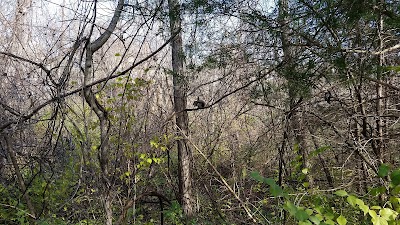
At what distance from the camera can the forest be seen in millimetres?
2574

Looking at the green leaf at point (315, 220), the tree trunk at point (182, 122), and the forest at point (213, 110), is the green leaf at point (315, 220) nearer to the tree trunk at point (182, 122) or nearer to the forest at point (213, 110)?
the forest at point (213, 110)

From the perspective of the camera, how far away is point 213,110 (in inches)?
190

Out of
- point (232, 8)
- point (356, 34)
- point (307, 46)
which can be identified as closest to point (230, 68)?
point (232, 8)

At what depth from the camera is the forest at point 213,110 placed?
2.57 metres

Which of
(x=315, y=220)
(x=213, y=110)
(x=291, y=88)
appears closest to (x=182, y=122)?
(x=213, y=110)

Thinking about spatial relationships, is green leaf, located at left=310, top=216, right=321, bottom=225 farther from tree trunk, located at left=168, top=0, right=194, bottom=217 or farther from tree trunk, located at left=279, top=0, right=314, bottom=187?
tree trunk, located at left=168, top=0, right=194, bottom=217

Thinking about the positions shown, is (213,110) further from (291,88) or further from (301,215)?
(301,215)

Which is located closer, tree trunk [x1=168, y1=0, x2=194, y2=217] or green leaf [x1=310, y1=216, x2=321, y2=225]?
green leaf [x1=310, y1=216, x2=321, y2=225]

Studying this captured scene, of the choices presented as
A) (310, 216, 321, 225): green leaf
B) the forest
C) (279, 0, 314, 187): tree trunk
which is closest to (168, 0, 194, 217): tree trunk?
the forest

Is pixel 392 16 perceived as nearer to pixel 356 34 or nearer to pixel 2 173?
pixel 356 34

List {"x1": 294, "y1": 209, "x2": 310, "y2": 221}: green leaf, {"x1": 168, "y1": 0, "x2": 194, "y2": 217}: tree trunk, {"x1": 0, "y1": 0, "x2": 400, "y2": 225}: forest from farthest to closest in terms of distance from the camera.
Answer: {"x1": 168, "y1": 0, "x2": 194, "y2": 217}: tree trunk
{"x1": 0, "y1": 0, "x2": 400, "y2": 225}: forest
{"x1": 294, "y1": 209, "x2": 310, "y2": 221}: green leaf

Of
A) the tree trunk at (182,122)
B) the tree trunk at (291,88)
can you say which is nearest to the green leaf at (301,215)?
the tree trunk at (291,88)

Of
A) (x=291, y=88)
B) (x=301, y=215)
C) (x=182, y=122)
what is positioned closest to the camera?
(x=301, y=215)

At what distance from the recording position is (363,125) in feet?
9.82
